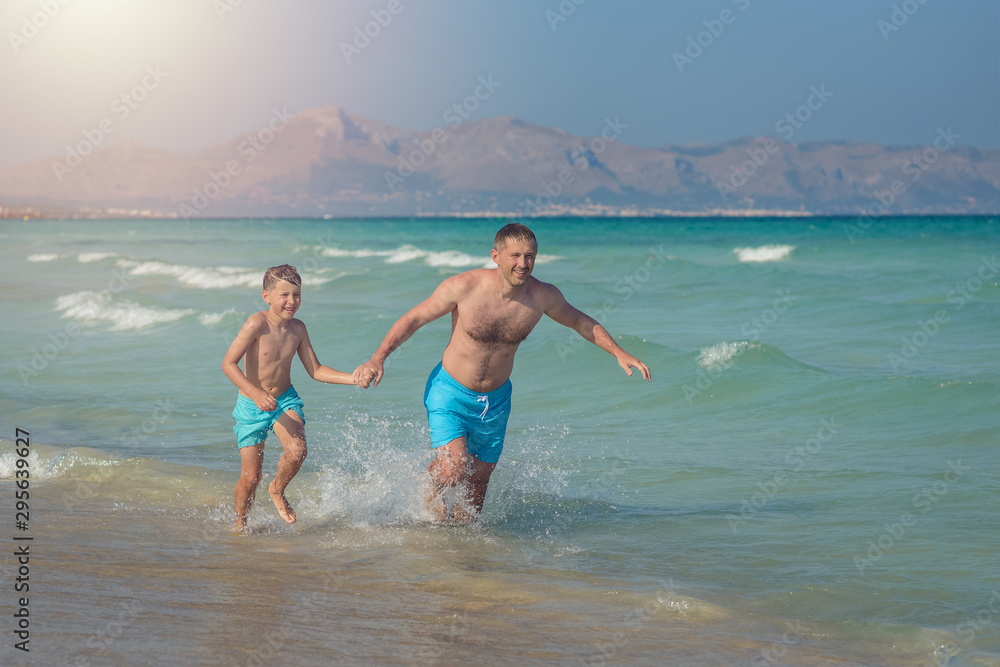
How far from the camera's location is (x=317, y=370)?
18.1 feet

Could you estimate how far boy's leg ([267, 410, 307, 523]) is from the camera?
547 cm

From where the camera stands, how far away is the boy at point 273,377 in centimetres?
533

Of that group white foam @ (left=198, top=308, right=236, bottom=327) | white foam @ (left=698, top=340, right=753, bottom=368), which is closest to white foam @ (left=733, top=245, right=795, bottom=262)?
white foam @ (left=198, top=308, right=236, bottom=327)

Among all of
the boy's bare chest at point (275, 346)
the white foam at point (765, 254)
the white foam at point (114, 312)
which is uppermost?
the boy's bare chest at point (275, 346)

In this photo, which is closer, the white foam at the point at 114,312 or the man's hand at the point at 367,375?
the man's hand at the point at 367,375

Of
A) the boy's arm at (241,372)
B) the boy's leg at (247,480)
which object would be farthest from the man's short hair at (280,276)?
the boy's leg at (247,480)

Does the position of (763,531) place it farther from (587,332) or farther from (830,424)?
(830,424)

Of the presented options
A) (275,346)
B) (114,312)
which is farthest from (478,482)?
(114,312)

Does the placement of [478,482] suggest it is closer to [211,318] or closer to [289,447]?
[289,447]

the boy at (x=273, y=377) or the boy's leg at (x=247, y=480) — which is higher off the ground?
the boy at (x=273, y=377)

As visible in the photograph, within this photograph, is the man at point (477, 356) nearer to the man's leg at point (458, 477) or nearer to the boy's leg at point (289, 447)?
the man's leg at point (458, 477)

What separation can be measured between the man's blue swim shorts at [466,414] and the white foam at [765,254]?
3173 centimetres

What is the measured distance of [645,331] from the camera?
15.7 m

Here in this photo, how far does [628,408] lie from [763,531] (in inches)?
160
